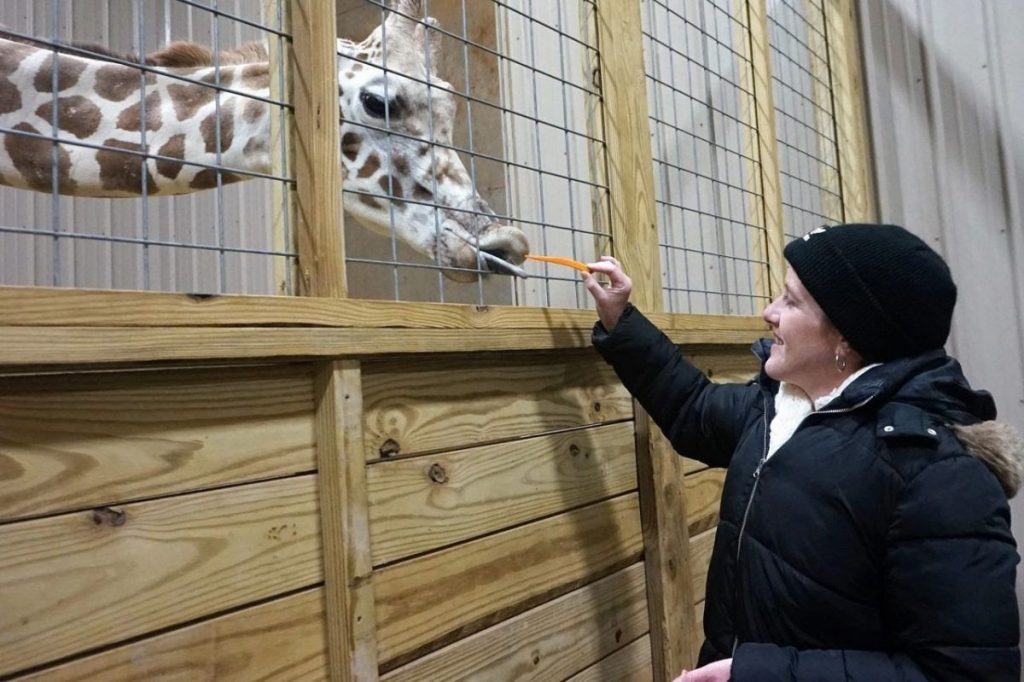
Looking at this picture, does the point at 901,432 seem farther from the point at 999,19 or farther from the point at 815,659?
the point at 999,19

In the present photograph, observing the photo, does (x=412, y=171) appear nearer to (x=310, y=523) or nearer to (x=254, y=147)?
(x=254, y=147)

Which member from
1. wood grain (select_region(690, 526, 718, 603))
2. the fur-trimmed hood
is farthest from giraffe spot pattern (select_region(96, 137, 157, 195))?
the fur-trimmed hood

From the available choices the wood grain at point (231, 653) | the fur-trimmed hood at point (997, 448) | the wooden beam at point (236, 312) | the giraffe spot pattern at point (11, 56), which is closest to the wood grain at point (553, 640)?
the wood grain at point (231, 653)

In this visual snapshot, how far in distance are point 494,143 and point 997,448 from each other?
2411 mm

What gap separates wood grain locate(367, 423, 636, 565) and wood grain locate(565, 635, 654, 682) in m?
→ 0.30

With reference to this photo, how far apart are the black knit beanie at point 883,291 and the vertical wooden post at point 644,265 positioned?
569 millimetres

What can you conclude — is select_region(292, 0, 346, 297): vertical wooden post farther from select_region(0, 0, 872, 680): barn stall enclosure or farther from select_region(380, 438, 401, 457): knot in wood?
select_region(380, 438, 401, 457): knot in wood

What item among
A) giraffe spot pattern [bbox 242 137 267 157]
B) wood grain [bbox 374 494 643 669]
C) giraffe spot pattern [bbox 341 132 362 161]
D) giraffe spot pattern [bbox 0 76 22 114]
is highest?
giraffe spot pattern [bbox 0 76 22 114]

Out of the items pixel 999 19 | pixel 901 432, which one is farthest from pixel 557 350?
pixel 999 19

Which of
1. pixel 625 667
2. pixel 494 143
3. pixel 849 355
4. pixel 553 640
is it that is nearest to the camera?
pixel 849 355

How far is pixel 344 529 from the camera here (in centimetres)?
92

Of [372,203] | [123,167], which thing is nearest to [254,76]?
[123,167]

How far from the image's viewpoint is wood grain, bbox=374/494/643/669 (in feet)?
3.29

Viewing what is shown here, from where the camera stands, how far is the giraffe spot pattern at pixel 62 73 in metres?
1.66
